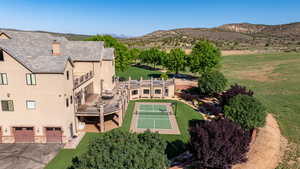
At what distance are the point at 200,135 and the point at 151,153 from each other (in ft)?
20.3

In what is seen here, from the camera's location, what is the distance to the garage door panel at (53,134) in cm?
2362

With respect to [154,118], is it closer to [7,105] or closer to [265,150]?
[265,150]

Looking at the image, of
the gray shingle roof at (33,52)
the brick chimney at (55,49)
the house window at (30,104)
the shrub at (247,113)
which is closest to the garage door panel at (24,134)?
the house window at (30,104)

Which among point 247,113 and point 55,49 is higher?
point 55,49

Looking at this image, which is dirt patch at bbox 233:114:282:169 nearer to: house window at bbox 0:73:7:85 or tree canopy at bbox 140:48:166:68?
house window at bbox 0:73:7:85

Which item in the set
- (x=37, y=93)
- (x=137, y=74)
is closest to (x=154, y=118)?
(x=37, y=93)

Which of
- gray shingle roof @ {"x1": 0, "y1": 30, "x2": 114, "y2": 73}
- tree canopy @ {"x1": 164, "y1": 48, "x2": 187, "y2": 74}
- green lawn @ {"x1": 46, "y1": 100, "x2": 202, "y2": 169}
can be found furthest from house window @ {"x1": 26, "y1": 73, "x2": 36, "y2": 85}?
tree canopy @ {"x1": 164, "y1": 48, "x2": 187, "y2": 74}

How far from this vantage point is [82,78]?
95.7 ft

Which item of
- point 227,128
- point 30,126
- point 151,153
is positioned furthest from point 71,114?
point 227,128

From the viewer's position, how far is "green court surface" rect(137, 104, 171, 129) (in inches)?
1190

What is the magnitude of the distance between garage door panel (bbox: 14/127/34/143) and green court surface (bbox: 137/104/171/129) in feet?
46.3

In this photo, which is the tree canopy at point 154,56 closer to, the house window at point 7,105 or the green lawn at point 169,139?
the green lawn at point 169,139

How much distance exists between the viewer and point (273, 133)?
27.1 metres

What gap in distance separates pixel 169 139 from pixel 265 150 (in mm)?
11375
